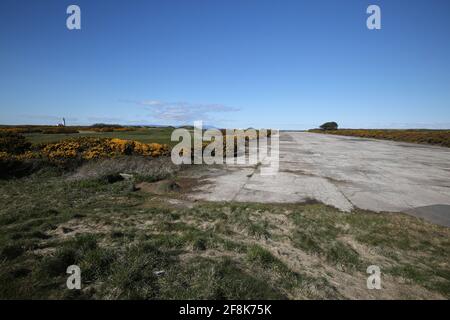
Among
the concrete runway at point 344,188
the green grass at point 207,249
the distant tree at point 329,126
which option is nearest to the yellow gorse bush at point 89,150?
the concrete runway at point 344,188

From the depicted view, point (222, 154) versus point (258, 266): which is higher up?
point (222, 154)

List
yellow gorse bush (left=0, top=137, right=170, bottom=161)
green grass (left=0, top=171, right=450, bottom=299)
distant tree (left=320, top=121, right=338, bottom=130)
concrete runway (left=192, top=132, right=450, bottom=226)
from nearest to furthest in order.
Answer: green grass (left=0, top=171, right=450, bottom=299) < concrete runway (left=192, top=132, right=450, bottom=226) < yellow gorse bush (left=0, top=137, right=170, bottom=161) < distant tree (left=320, top=121, right=338, bottom=130)

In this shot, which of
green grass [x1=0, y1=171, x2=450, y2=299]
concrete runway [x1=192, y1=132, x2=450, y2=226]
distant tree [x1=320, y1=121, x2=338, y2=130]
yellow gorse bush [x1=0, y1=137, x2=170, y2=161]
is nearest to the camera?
green grass [x1=0, y1=171, x2=450, y2=299]

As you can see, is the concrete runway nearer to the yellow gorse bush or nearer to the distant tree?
the yellow gorse bush

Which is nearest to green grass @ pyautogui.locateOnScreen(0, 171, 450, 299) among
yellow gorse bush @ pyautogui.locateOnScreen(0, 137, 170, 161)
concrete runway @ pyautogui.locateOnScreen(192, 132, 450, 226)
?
concrete runway @ pyautogui.locateOnScreen(192, 132, 450, 226)

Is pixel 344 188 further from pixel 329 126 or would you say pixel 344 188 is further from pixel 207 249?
pixel 329 126

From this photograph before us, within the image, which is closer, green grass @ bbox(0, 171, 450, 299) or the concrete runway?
green grass @ bbox(0, 171, 450, 299)

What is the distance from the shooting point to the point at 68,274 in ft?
13.5

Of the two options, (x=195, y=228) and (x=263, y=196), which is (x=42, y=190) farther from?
(x=263, y=196)

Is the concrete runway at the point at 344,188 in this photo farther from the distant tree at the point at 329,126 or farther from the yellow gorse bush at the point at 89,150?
the distant tree at the point at 329,126

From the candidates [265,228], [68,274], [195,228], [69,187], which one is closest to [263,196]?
[265,228]

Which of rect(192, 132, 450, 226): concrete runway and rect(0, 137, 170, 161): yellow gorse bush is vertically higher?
rect(0, 137, 170, 161): yellow gorse bush

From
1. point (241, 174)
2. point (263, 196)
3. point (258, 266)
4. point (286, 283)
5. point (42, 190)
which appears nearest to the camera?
point (286, 283)
